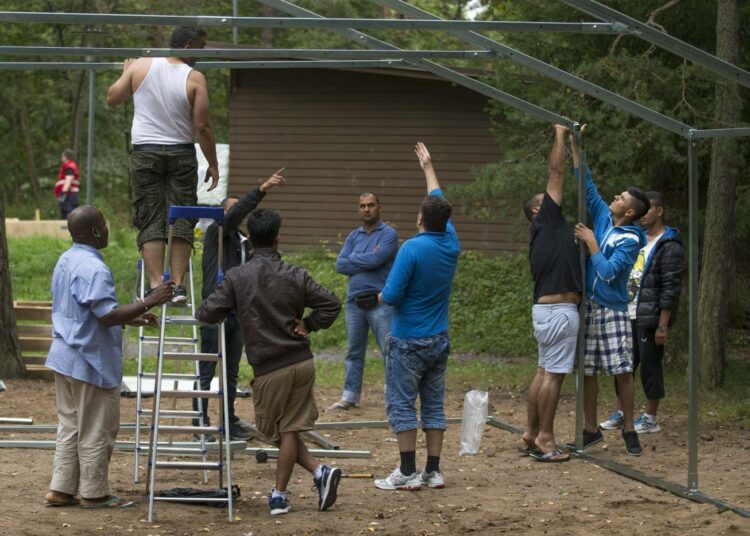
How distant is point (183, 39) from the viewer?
7262mm

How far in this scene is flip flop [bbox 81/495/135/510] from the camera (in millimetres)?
7035

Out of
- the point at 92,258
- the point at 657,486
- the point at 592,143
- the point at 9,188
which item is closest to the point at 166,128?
the point at 92,258

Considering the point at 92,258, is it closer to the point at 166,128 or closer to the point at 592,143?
the point at 166,128

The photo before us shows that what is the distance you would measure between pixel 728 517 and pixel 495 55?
3156 mm

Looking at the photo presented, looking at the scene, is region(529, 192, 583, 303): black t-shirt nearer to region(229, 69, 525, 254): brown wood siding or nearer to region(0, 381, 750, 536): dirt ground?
region(0, 381, 750, 536): dirt ground

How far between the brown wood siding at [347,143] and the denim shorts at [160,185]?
481 inches

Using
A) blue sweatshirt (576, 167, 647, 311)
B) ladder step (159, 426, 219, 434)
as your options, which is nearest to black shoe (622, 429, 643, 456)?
blue sweatshirt (576, 167, 647, 311)

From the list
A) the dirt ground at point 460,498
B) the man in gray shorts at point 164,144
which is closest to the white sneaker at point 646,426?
the dirt ground at point 460,498

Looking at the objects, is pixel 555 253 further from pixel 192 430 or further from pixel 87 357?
pixel 87 357

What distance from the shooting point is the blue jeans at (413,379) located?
7672mm

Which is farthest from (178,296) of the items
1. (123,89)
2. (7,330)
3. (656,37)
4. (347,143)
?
(347,143)

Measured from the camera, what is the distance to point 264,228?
23.1 ft

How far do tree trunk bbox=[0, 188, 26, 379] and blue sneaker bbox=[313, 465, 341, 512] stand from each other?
605 cm

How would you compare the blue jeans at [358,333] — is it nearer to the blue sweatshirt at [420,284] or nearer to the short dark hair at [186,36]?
the blue sweatshirt at [420,284]
